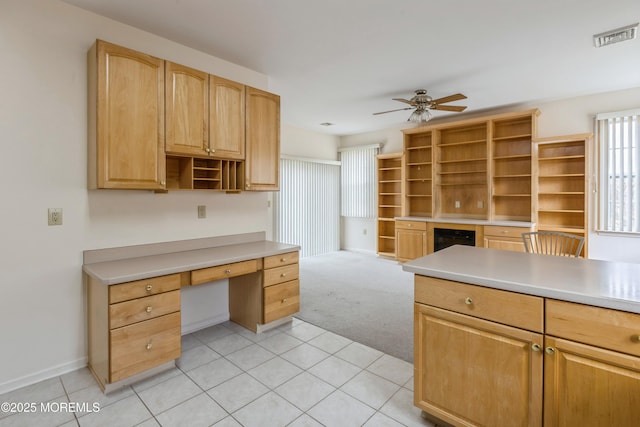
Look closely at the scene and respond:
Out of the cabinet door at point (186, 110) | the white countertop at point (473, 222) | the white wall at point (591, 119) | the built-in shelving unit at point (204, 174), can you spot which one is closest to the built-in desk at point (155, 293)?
the built-in shelving unit at point (204, 174)

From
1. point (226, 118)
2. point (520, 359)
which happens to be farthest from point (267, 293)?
point (520, 359)

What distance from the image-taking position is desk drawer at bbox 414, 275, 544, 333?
1393mm

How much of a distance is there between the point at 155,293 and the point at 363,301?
8.26ft

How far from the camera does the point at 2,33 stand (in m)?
2.05

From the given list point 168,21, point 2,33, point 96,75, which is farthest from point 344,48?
point 2,33

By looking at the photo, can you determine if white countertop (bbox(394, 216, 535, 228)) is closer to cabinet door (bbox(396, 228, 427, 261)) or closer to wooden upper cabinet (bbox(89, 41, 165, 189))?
cabinet door (bbox(396, 228, 427, 261))

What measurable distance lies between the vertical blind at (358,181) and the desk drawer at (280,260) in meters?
4.11

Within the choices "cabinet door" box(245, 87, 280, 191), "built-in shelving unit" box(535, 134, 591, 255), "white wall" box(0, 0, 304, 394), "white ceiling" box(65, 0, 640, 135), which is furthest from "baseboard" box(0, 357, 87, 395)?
"built-in shelving unit" box(535, 134, 591, 255)

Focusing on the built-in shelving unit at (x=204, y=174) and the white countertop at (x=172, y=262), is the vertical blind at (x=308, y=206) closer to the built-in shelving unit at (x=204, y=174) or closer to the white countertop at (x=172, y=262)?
the built-in shelving unit at (x=204, y=174)

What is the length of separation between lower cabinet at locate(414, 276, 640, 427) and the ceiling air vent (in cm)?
290

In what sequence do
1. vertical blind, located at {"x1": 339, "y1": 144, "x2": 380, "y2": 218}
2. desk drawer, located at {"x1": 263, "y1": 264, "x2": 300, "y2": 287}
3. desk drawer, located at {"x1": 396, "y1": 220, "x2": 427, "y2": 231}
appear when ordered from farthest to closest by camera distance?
vertical blind, located at {"x1": 339, "y1": 144, "x2": 380, "y2": 218}
desk drawer, located at {"x1": 396, "y1": 220, "x2": 427, "y2": 231}
desk drawer, located at {"x1": 263, "y1": 264, "x2": 300, "y2": 287}

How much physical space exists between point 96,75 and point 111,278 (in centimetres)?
143

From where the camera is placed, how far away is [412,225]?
5.81 m

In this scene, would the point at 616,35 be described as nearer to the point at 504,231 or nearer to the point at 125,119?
the point at 504,231
